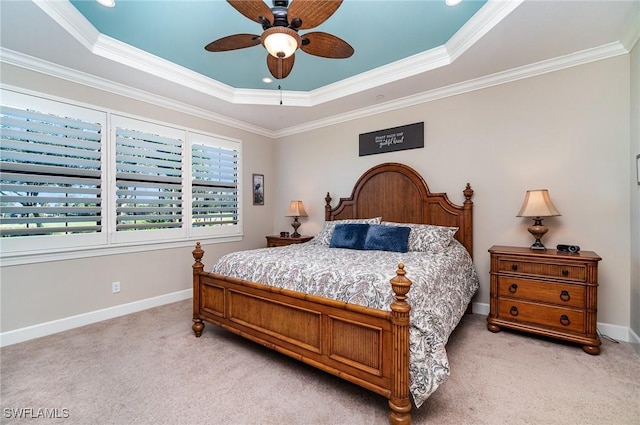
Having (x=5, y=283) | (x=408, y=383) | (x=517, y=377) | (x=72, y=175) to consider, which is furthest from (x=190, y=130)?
(x=517, y=377)

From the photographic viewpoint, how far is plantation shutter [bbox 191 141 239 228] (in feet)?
13.5

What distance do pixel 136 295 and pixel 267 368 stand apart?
2246mm

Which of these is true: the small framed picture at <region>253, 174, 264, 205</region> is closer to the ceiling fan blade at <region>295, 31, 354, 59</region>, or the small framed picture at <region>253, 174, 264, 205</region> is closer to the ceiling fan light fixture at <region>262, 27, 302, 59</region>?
the ceiling fan blade at <region>295, 31, 354, 59</region>

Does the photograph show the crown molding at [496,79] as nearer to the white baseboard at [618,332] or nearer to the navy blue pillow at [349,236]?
the navy blue pillow at [349,236]

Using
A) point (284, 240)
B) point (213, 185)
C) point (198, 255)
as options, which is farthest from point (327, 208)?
point (198, 255)

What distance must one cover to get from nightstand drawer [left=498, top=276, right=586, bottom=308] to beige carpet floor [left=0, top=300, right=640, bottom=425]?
39 cm

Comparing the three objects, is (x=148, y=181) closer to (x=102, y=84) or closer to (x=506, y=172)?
(x=102, y=84)

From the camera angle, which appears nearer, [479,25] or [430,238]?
[479,25]

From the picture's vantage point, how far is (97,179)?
10.4 feet

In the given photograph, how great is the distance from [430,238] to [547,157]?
4.73ft

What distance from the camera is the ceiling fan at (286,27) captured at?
5.78 feet

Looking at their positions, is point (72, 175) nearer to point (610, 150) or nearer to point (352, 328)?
point (352, 328)

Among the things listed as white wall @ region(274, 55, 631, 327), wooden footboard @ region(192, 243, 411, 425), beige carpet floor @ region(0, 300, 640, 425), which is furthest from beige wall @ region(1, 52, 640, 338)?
wooden footboard @ region(192, 243, 411, 425)

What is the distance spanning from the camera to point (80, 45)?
255 centimetres
